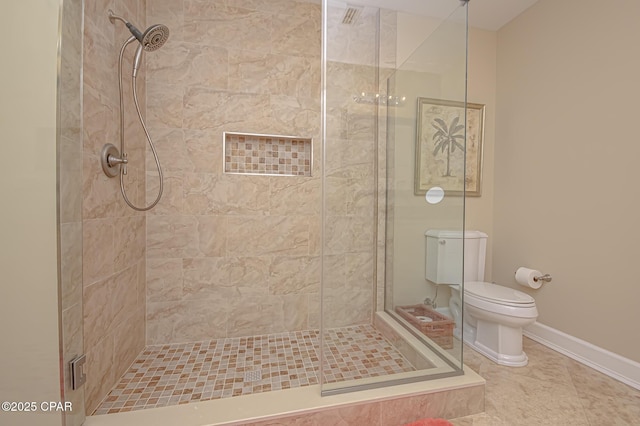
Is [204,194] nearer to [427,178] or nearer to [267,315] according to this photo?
[267,315]

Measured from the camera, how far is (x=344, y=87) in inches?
56.8

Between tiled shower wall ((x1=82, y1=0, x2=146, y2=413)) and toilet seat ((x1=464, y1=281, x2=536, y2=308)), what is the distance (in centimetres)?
212

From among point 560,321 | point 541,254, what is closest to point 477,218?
point 541,254

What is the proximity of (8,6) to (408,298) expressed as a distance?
2.20m

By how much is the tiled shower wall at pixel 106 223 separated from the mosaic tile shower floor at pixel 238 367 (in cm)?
13

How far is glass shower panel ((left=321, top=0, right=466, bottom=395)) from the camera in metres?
1.37

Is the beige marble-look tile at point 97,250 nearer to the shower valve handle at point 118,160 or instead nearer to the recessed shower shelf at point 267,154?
the shower valve handle at point 118,160

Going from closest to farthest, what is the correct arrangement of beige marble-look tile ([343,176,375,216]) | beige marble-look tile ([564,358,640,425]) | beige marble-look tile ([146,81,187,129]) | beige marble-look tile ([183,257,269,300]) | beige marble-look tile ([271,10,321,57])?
1. beige marble-look tile ([564,358,640,425])
2. beige marble-look tile ([343,176,375,216])
3. beige marble-look tile ([146,81,187,129])
4. beige marble-look tile ([183,257,269,300])
5. beige marble-look tile ([271,10,321,57])

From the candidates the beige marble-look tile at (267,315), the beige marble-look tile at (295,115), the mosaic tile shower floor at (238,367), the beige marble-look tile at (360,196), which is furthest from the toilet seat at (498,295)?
the beige marble-look tile at (295,115)

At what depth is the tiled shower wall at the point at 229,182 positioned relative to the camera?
1.91 meters

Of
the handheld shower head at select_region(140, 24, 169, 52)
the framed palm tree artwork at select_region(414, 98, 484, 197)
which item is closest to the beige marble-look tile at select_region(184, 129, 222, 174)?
the handheld shower head at select_region(140, 24, 169, 52)

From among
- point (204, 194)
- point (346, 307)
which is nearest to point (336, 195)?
point (346, 307)

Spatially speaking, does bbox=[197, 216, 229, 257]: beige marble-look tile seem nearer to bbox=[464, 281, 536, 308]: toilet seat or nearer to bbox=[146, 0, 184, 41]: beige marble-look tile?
bbox=[146, 0, 184, 41]: beige marble-look tile

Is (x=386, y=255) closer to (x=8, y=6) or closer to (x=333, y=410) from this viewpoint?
(x=333, y=410)
